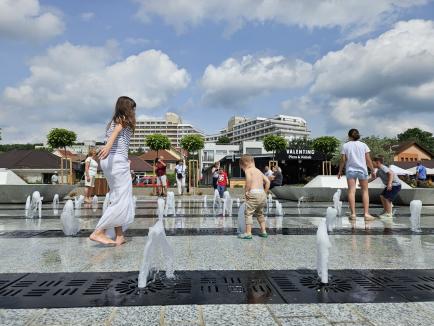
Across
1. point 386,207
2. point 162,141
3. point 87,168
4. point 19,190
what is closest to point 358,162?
point 386,207

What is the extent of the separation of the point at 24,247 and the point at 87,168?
794cm

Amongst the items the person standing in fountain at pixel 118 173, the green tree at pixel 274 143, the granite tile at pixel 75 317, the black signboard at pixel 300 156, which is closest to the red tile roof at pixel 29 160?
the green tree at pixel 274 143

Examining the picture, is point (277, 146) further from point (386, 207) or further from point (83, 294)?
point (83, 294)

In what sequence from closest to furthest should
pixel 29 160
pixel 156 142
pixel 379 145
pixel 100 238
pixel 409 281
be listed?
pixel 409 281, pixel 100 238, pixel 156 142, pixel 29 160, pixel 379 145

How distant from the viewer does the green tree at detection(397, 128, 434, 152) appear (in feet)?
369

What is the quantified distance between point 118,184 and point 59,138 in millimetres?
44666

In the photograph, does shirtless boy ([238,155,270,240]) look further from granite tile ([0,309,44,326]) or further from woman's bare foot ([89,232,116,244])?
granite tile ([0,309,44,326])

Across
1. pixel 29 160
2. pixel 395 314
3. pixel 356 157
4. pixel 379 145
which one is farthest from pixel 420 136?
pixel 395 314

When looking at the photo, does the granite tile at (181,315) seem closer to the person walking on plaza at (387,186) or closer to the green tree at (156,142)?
the person walking on plaza at (387,186)

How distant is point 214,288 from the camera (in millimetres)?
3438

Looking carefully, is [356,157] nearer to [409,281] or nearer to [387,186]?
[387,186]

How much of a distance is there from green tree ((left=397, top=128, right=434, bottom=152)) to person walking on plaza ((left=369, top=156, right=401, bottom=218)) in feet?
370

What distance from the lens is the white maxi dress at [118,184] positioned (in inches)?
217

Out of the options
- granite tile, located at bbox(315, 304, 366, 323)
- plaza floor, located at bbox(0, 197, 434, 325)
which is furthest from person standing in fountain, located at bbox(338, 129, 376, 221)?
granite tile, located at bbox(315, 304, 366, 323)
